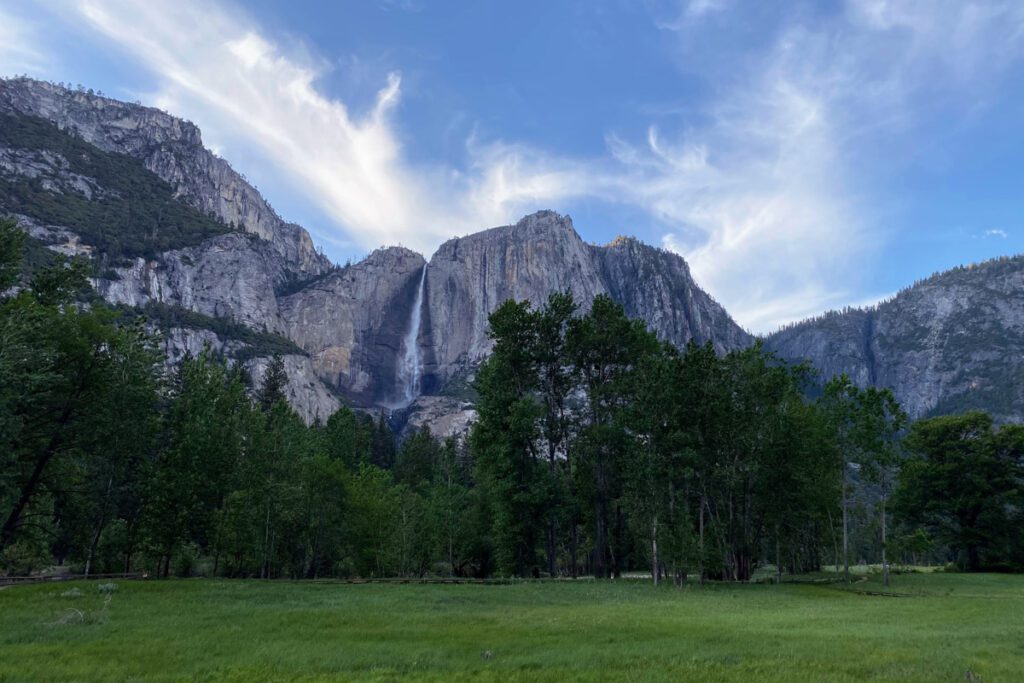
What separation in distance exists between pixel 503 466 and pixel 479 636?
29.1 m

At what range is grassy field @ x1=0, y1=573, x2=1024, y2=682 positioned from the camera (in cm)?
1338

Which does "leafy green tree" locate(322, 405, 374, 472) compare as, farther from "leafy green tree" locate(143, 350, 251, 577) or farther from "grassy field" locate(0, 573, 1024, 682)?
"grassy field" locate(0, 573, 1024, 682)

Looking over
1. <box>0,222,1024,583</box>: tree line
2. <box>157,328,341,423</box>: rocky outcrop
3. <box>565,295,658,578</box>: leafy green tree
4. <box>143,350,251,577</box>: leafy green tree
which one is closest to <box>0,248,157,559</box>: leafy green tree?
<box>0,222,1024,583</box>: tree line

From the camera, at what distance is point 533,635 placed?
18312 millimetres

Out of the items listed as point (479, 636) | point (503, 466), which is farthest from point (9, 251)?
point (479, 636)

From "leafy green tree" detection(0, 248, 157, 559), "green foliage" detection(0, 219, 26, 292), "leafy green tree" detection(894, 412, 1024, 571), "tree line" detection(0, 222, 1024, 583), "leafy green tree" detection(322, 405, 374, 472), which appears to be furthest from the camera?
"leafy green tree" detection(322, 405, 374, 472)

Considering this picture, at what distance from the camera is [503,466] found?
47.3 meters

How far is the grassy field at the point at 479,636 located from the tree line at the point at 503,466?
10.00 meters

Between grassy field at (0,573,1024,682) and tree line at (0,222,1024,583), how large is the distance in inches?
394

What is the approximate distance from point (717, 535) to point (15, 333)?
4696cm

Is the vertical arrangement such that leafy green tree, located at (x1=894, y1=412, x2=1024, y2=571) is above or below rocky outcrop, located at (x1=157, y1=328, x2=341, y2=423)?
below

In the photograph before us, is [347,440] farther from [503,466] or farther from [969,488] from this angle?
[969,488]

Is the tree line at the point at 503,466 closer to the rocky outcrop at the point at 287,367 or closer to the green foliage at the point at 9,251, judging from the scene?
the green foliage at the point at 9,251

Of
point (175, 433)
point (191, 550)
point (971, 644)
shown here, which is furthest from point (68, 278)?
point (971, 644)
